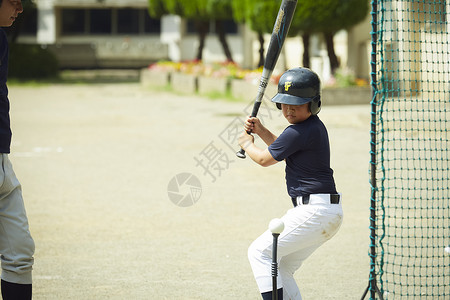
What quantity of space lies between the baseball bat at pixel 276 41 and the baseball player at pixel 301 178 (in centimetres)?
33

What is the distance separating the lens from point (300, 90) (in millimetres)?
3924

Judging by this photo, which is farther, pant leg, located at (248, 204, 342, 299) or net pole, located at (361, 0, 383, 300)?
net pole, located at (361, 0, 383, 300)

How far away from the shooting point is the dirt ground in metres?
5.14

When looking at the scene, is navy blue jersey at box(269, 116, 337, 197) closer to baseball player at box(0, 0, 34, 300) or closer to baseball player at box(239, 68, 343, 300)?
baseball player at box(239, 68, 343, 300)

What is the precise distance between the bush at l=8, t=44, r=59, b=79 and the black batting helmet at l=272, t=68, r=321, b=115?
24666 mm

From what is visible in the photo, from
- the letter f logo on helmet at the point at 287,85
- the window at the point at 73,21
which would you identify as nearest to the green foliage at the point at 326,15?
the letter f logo on helmet at the point at 287,85

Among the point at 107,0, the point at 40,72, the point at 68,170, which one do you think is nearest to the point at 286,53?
the point at 40,72

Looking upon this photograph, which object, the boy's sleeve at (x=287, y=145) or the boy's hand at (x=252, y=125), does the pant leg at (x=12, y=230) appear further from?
the boy's sleeve at (x=287, y=145)

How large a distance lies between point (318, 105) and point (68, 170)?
6.22 metres

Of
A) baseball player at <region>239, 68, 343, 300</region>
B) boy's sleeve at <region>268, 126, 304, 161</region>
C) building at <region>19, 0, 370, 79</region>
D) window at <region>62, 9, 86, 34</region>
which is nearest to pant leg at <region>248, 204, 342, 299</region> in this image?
baseball player at <region>239, 68, 343, 300</region>

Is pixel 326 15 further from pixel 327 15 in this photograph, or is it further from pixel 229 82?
A: pixel 229 82

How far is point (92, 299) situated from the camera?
475 centimetres

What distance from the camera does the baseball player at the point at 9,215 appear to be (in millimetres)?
3926

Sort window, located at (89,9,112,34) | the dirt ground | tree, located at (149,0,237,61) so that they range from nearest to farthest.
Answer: the dirt ground, tree, located at (149,0,237,61), window, located at (89,9,112,34)
